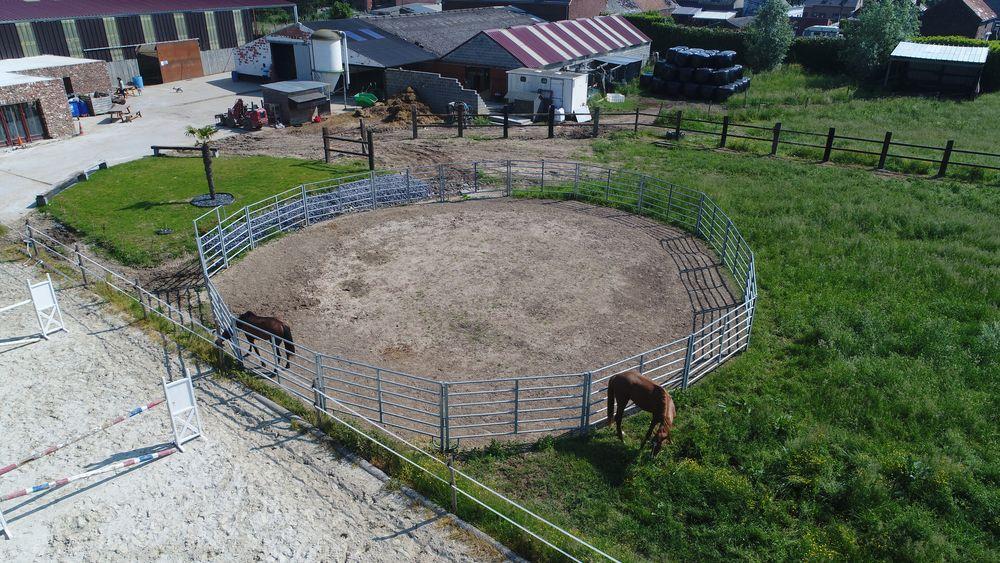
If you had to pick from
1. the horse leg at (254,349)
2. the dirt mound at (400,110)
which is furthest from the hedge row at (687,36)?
the horse leg at (254,349)

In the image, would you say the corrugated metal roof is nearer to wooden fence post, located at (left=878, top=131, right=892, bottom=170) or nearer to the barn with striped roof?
the barn with striped roof

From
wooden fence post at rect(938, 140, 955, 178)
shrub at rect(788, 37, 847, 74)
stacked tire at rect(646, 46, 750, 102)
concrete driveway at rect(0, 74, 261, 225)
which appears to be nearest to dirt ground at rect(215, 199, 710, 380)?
concrete driveway at rect(0, 74, 261, 225)

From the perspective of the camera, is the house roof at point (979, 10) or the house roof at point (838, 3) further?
the house roof at point (838, 3)

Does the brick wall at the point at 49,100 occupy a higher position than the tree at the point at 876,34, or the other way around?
the tree at the point at 876,34

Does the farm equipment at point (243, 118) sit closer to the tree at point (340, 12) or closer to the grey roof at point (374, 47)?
the grey roof at point (374, 47)

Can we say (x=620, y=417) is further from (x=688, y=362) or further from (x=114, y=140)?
(x=114, y=140)

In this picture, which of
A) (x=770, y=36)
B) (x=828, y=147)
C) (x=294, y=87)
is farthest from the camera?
(x=770, y=36)

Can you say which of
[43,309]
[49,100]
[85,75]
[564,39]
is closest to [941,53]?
[564,39]
